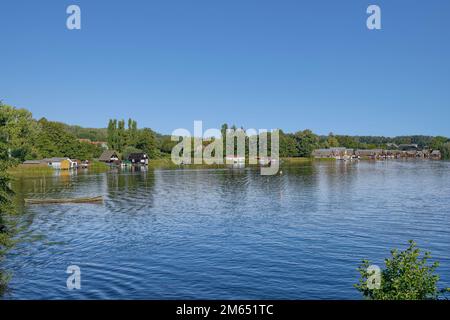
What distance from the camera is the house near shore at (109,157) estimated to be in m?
185

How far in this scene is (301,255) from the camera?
110ft

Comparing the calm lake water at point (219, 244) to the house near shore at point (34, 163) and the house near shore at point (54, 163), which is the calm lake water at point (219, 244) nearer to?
the house near shore at point (34, 163)

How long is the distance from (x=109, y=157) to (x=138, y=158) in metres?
14.1

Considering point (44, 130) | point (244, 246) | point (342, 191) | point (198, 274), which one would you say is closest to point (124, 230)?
point (244, 246)

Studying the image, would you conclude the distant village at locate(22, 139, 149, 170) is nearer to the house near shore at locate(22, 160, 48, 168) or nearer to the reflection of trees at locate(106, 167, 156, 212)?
the house near shore at locate(22, 160, 48, 168)

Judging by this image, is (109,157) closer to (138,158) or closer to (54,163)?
(138,158)

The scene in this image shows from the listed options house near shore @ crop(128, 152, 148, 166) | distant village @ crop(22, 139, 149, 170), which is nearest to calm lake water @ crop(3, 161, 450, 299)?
distant village @ crop(22, 139, 149, 170)

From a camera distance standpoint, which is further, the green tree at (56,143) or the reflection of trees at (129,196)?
the green tree at (56,143)

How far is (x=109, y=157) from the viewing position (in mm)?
185250

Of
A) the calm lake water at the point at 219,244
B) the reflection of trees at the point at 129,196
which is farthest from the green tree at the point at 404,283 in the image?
the reflection of trees at the point at 129,196

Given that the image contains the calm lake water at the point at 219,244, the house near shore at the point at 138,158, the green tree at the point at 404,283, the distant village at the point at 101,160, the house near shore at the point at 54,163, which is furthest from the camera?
the house near shore at the point at 138,158

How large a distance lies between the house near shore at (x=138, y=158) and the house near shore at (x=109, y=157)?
6.38m

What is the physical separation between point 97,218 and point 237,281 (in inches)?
1173

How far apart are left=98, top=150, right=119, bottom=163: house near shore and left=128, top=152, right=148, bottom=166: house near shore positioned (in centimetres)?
638
